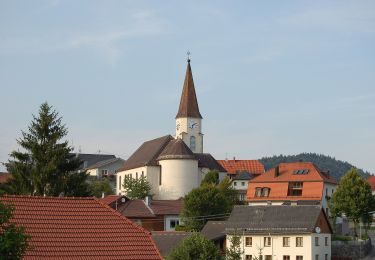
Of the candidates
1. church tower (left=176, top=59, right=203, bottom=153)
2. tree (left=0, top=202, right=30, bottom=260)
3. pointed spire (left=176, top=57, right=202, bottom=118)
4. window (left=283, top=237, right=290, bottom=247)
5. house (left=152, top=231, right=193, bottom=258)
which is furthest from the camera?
pointed spire (left=176, top=57, right=202, bottom=118)

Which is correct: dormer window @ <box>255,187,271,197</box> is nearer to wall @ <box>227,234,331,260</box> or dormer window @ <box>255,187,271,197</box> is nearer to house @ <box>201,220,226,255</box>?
house @ <box>201,220,226,255</box>

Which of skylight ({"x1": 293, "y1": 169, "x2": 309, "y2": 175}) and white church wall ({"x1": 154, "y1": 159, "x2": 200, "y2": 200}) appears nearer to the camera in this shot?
skylight ({"x1": 293, "y1": 169, "x2": 309, "y2": 175})

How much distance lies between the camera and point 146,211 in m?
82.8

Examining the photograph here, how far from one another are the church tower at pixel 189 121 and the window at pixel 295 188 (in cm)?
3417

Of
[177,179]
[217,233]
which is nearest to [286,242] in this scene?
[217,233]

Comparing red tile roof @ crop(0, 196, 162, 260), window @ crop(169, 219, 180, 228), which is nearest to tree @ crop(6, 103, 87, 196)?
red tile roof @ crop(0, 196, 162, 260)

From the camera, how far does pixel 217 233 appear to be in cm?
6712

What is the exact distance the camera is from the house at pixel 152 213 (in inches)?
3182

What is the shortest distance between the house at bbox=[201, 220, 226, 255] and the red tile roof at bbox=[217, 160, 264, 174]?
70.0 m

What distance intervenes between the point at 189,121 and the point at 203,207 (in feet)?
152

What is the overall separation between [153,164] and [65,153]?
60149 mm

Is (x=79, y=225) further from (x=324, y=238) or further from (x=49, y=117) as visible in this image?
(x=324, y=238)

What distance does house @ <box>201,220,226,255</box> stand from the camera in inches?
2606

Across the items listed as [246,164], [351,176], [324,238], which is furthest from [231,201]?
[246,164]
